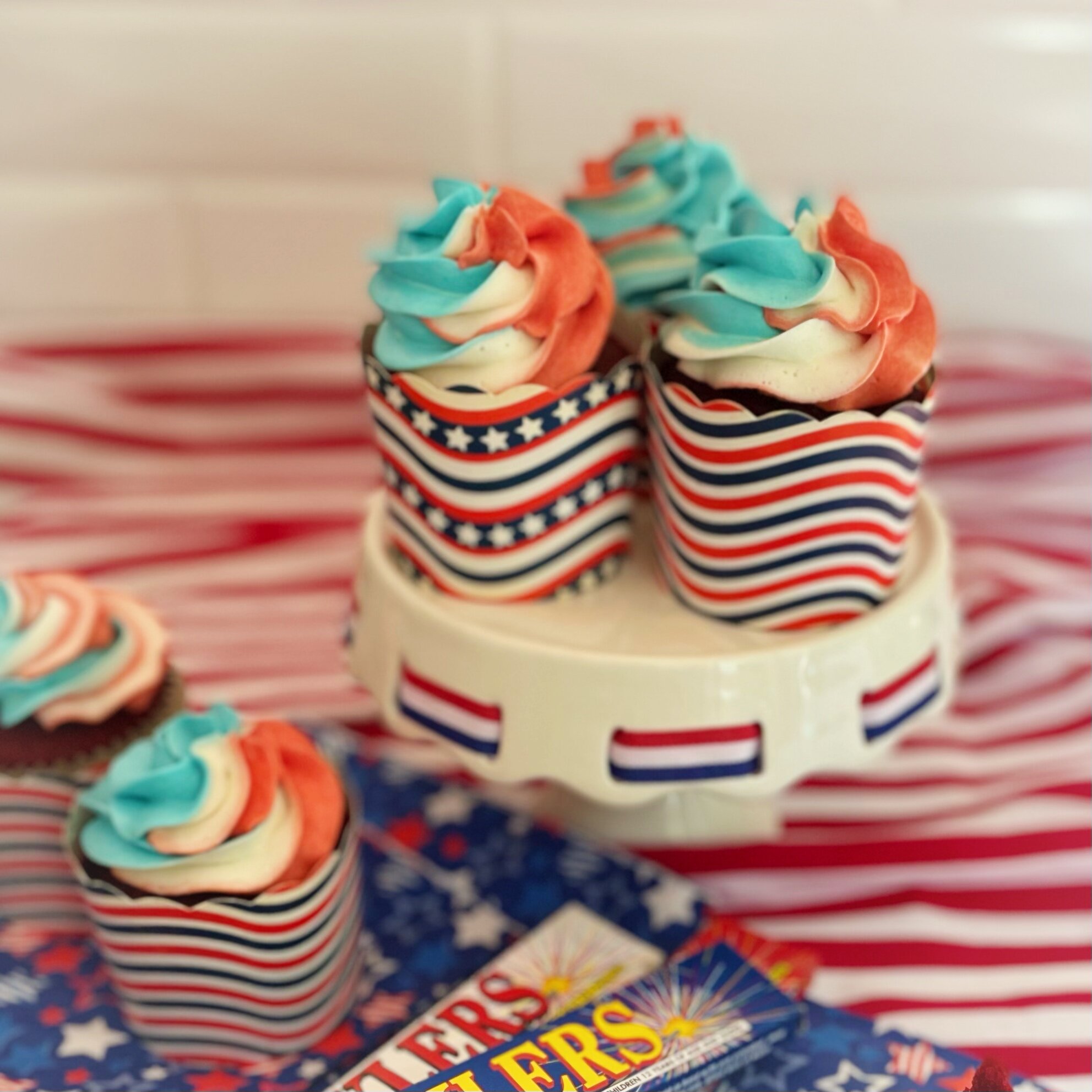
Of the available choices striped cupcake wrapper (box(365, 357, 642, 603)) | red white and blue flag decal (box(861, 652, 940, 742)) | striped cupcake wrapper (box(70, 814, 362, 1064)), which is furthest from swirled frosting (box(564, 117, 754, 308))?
striped cupcake wrapper (box(70, 814, 362, 1064))

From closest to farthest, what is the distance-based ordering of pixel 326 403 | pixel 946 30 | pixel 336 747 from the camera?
pixel 336 747 → pixel 946 30 → pixel 326 403

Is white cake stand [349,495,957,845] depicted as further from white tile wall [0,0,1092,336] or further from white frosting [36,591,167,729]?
white tile wall [0,0,1092,336]

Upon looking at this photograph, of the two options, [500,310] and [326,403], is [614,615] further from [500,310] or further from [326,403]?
[326,403]

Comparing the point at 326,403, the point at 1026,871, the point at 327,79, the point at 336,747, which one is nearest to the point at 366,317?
the point at 326,403

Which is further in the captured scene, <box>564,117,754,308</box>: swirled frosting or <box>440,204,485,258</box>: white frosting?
<box>564,117,754,308</box>: swirled frosting

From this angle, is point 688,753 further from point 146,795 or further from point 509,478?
point 146,795

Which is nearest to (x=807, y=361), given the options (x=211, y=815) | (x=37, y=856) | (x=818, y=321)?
(x=818, y=321)

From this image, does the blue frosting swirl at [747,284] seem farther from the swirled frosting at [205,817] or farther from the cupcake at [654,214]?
the swirled frosting at [205,817]
